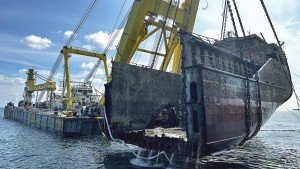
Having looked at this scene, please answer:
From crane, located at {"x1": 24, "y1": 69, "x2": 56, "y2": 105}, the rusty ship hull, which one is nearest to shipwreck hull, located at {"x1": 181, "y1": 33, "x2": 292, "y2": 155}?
the rusty ship hull

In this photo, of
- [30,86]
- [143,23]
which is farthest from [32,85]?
[143,23]

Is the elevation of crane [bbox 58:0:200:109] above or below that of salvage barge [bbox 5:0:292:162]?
above

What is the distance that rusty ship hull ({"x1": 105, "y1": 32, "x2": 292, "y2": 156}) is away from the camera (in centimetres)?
1036

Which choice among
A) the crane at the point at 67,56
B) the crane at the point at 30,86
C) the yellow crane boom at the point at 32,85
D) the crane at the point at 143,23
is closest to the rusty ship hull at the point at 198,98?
the crane at the point at 143,23

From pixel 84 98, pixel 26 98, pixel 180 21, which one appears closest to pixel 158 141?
pixel 180 21

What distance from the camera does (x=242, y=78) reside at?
13.3m

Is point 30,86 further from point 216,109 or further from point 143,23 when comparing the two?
point 216,109

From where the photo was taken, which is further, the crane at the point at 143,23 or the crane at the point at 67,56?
the crane at the point at 67,56

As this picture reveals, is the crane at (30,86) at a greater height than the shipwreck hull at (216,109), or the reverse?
the crane at (30,86)

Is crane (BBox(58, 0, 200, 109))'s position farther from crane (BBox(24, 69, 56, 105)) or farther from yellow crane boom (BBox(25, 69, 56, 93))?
crane (BBox(24, 69, 56, 105))

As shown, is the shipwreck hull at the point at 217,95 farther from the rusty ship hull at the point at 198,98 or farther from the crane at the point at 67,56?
the crane at the point at 67,56

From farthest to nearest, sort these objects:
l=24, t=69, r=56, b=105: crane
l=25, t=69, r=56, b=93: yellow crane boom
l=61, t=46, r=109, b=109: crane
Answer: l=24, t=69, r=56, b=105: crane → l=25, t=69, r=56, b=93: yellow crane boom → l=61, t=46, r=109, b=109: crane

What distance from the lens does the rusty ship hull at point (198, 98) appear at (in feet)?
34.0

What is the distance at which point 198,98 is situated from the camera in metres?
10.3
